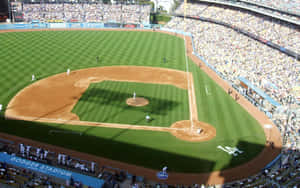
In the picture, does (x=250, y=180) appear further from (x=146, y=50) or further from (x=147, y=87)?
(x=146, y=50)

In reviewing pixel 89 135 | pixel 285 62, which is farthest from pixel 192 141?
pixel 285 62

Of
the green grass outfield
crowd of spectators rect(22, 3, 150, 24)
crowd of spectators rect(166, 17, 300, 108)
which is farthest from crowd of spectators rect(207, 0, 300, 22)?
crowd of spectators rect(22, 3, 150, 24)

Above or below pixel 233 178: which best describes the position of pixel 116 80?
above

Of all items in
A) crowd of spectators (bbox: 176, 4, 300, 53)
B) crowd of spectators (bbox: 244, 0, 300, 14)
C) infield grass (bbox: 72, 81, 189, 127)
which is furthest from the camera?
crowd of spectators (bbox: 244, 0, 300, 14)

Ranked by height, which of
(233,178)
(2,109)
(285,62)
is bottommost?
(233,178)

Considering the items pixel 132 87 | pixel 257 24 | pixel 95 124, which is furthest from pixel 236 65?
pixel 95 124

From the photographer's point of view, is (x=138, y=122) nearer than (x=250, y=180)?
No

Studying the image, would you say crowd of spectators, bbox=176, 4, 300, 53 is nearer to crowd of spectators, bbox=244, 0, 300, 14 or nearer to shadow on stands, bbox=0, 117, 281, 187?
crowd of spectators, bbox=244, 0, 300, 14
